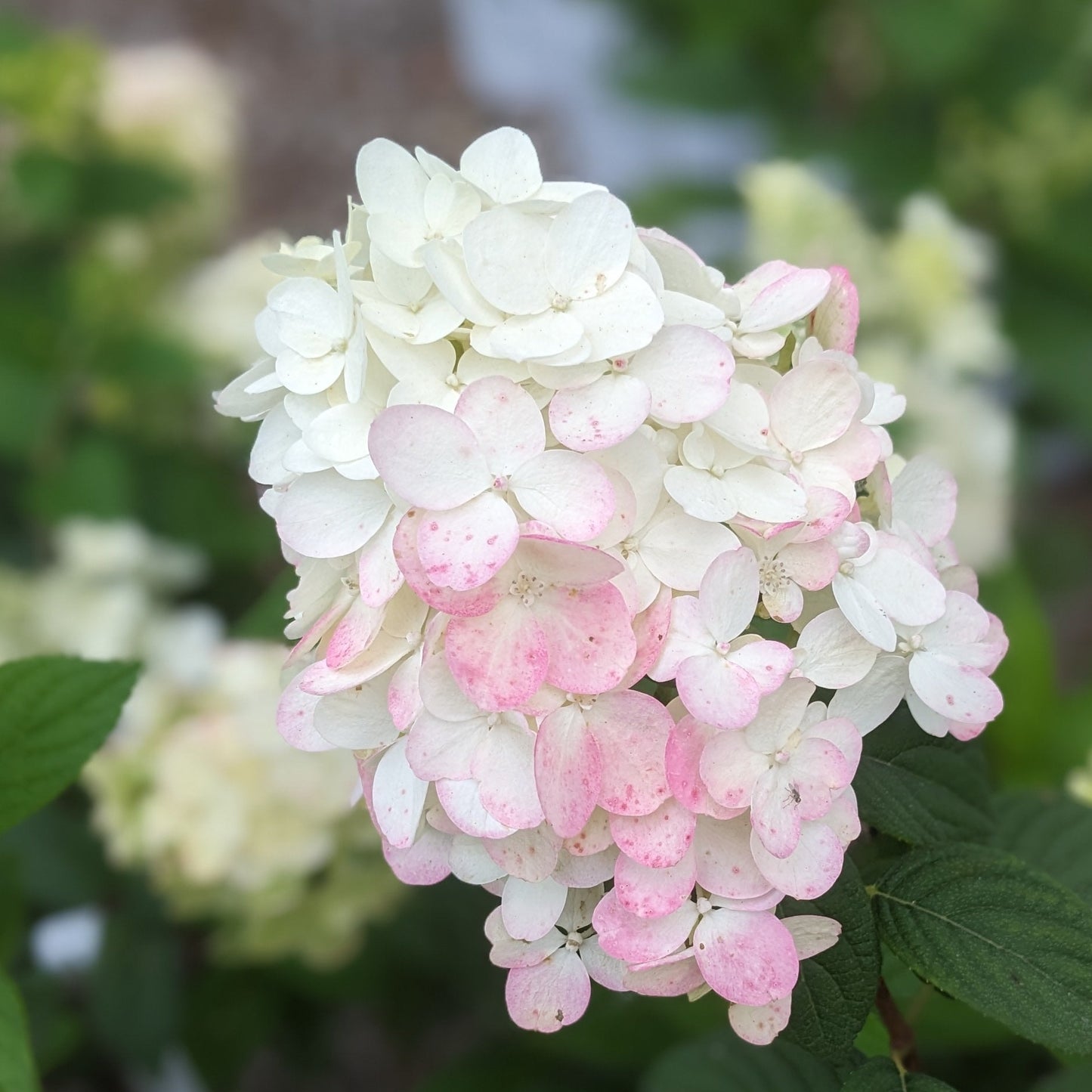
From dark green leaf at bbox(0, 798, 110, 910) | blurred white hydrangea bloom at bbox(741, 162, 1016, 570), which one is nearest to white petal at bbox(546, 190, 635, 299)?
blurred white hydrangea bloom at bbox(741, 162, 1016, 570)

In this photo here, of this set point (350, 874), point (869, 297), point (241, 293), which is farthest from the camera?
point (241, 293)

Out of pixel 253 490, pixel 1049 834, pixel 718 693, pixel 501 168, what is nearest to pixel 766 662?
pixel 718 693

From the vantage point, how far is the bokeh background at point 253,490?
1.02m

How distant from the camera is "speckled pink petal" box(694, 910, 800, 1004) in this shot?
0.46m

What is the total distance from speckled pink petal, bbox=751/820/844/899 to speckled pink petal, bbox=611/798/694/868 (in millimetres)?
29

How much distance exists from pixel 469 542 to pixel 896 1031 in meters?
0.34

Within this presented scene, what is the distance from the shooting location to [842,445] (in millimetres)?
501

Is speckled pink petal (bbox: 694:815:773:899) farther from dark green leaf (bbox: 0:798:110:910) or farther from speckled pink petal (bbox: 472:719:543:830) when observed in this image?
dark green leaf (bbox: 0:798:110:910)

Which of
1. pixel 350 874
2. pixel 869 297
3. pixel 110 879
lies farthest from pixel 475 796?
pixel 869 297

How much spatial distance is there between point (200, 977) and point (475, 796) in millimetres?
959

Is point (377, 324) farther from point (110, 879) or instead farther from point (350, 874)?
point (110, 879)

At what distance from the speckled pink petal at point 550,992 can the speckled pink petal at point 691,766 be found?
99 mm

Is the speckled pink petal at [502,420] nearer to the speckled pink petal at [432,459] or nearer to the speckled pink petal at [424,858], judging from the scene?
the speckled pink petal at [432,459]

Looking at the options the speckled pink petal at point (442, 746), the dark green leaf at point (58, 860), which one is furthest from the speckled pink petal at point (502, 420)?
the dark green leaf at point (58, 860)
